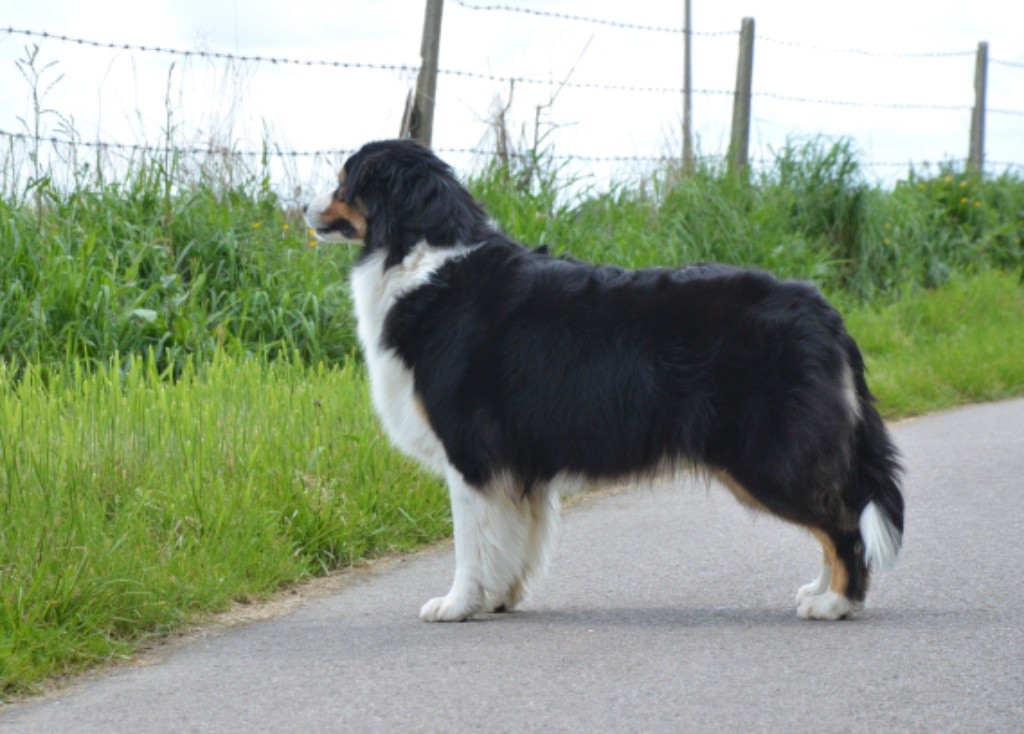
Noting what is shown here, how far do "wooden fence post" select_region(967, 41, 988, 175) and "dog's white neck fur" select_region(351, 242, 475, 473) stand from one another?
12341mm

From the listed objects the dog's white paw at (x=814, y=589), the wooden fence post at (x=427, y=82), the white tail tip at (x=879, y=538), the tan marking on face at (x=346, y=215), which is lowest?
the dog's white paw at (x=814, y=589)

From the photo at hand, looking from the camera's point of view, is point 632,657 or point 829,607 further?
point 829,607

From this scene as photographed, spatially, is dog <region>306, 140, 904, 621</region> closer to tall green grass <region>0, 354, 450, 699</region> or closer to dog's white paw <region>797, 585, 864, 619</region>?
dog's white paw <region>797, 585, 864, 619</region>

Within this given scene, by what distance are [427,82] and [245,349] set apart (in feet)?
8.58

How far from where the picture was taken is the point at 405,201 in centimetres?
448

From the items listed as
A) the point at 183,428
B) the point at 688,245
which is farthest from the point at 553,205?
the point at 183,428

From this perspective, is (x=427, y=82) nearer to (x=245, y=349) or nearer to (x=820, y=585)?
(x=245, y=349)

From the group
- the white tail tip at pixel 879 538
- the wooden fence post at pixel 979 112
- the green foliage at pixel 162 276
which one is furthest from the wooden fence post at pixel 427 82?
the wooden fence post at pixel 979 112

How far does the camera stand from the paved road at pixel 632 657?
10.2 feet

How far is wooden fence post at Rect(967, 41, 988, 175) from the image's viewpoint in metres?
15.4

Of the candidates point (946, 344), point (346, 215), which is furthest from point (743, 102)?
point (346, 215)

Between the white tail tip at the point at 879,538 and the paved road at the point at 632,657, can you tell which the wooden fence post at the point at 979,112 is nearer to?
the paved road at the point at 632,657

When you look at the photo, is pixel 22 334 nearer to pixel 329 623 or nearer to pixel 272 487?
pixel 272 487

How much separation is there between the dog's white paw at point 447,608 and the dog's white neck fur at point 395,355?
443 mm
